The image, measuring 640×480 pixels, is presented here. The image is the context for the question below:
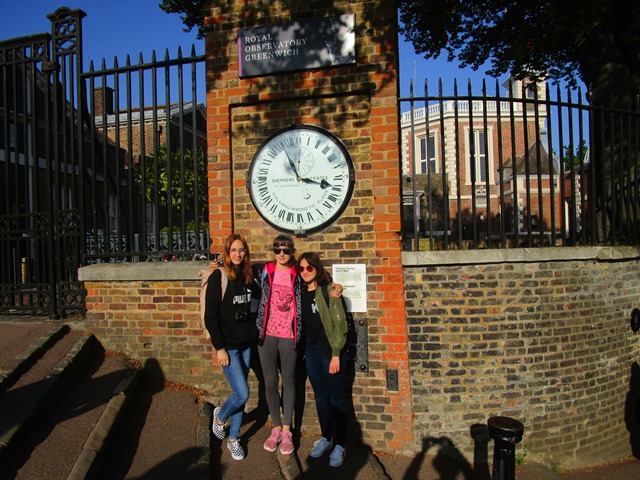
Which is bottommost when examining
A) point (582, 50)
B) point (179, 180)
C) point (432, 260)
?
point (432, 260)

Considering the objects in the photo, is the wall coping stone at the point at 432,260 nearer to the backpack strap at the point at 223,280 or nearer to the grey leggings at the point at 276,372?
the backpack strap at the point at 223,280

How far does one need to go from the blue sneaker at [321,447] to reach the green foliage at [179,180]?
2534 millimetres

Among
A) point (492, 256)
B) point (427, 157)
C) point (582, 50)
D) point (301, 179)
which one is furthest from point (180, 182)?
point (582, 50)

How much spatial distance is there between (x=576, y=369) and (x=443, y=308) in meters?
1.63

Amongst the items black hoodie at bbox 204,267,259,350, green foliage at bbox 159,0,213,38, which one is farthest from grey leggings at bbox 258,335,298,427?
green foliage at bbox 159,0,213,38

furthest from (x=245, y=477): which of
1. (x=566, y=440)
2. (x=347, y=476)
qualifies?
(x=566, y=440)

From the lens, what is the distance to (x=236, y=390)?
165 inches

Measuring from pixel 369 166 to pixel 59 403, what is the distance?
3.49 meters

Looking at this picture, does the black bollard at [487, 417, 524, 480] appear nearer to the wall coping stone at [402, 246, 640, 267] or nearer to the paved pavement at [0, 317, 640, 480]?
the paved pavement at [0, 317, 640, 480]

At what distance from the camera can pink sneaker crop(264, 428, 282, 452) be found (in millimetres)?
4367

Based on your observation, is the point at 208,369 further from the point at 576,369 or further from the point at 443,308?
the point at 576,369

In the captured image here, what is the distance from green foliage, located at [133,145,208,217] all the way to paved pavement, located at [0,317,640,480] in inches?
74.4

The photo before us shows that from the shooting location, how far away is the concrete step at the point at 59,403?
353cm

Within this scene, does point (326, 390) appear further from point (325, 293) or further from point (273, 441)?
point (325, 293)
